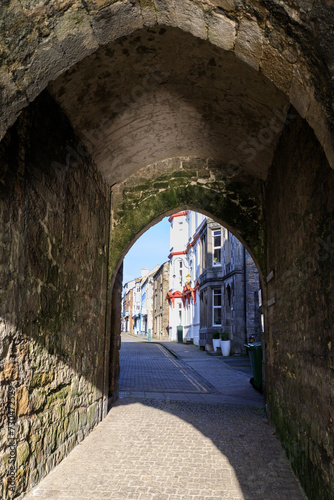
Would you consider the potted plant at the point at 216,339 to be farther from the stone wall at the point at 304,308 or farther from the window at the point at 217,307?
the stone wall at the point at 304,308

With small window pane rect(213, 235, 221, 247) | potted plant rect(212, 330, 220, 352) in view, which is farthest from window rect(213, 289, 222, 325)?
small window pane rect(213, 235, 221, 247)

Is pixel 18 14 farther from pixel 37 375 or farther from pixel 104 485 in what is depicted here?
pixel 104 485

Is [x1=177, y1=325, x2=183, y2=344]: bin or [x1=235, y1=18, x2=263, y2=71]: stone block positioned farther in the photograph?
[x1=177, y1=325, x2=183, y2=344]: bin

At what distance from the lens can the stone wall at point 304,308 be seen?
10.0 feet

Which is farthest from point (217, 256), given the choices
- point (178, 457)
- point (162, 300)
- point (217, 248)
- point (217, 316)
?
point (178, 457)

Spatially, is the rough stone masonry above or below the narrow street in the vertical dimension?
above

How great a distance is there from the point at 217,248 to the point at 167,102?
1753 cm

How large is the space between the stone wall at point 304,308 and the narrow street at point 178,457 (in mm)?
320

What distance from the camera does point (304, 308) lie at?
3.85 m

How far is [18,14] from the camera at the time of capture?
7.19 feet

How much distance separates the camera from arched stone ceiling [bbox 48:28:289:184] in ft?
13.5

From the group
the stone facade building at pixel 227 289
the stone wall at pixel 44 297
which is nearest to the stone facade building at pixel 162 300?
→ the stone facade building at pixel 227 289

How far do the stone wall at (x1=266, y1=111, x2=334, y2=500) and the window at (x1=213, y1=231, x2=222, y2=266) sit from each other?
16.8 m

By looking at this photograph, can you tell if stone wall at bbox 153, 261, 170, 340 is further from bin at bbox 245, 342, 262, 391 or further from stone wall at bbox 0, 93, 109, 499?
stone wall at bbox 0, 93, 109, 499
